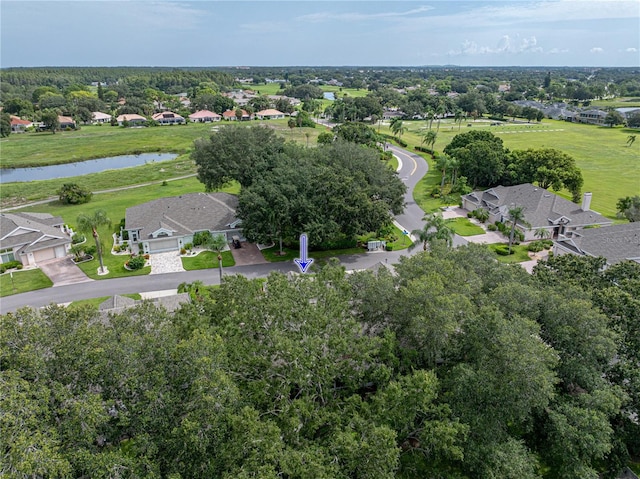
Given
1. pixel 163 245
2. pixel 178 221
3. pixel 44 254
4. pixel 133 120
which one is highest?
pixel 133 120

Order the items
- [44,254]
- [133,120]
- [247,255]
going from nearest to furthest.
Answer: [44,254], [247,255], [133,120]

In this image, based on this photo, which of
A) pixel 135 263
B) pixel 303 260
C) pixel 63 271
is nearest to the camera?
pixel 303 260

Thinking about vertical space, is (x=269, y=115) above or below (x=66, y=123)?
above

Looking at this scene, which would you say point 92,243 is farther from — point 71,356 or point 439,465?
point 439,465

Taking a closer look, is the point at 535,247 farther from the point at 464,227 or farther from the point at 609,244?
the point at 464,227

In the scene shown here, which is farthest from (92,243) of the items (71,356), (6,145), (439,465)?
(6,145)

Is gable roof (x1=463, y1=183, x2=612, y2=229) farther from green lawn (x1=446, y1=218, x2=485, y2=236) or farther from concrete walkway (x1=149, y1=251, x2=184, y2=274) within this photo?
concrete walkway (x1=149, y1=251, x2=184, y2=274)

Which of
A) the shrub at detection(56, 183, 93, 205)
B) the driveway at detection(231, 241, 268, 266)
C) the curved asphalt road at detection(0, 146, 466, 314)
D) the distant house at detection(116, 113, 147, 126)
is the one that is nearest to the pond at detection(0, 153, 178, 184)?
the shrub at detection(56, 183, 93, 205)

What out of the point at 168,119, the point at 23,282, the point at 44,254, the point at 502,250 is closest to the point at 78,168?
the point at 44,254

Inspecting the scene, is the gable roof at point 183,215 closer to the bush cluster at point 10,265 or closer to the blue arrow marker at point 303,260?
the bush cluster at point 10,265
